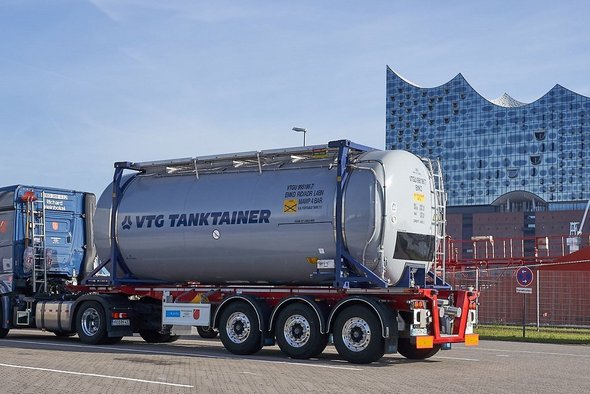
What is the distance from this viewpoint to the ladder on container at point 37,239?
2084 centimetres

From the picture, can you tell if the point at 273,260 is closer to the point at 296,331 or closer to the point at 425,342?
the point at 296,331

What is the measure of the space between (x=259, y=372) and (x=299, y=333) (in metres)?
2.72

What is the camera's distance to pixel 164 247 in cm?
1822

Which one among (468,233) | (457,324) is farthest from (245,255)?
(468,233)

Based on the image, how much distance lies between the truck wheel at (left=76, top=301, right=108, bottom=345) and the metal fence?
52.8 feet

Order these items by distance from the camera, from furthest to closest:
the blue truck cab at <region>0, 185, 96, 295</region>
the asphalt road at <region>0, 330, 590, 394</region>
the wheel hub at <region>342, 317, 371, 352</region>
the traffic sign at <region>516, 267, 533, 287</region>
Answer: the traffic sign at <region>516, 267, 533, 287</region> → the blue truck cab at <region>0, 185, 96, 295</region> → the wheel hub at <region>342, 317, 371, 352</region> → the asphalt road at <region>0, 330, 590, 394</region>

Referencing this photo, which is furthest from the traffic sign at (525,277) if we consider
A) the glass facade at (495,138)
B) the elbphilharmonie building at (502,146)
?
the glass facade at (495,138)

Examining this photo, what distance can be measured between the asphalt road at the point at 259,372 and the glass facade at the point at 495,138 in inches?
5008

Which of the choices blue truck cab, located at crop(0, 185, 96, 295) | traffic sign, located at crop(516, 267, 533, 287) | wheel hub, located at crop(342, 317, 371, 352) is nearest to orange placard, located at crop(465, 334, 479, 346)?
wheel hub, located at crop(342, 317, 371, 352)

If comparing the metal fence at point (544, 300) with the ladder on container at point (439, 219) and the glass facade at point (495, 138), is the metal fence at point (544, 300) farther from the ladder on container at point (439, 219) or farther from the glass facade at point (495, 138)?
the glass facade at point (495, 138)

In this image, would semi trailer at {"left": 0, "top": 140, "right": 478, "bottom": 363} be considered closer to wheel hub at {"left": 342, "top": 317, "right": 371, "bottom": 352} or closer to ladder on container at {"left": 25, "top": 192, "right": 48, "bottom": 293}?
wheel hub at {"left": 342, "top": 317, "right": 371, "bottom": 352}

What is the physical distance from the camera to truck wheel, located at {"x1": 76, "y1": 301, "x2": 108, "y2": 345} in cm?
1878

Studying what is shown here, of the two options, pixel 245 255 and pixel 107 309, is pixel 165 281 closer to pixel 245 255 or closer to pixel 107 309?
pixel 107 309

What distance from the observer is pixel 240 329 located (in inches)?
662
